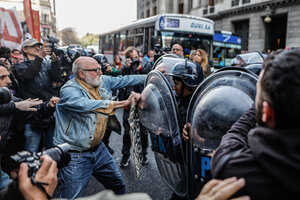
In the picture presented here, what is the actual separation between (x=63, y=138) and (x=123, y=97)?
2.38m

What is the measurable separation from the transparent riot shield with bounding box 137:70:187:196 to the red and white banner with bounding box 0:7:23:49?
543 cm

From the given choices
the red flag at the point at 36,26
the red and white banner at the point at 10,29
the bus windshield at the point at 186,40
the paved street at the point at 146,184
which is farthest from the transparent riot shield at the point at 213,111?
the bus windshield at the point at 186,40

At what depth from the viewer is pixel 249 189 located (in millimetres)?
988

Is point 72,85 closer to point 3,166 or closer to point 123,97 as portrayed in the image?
point 3,166

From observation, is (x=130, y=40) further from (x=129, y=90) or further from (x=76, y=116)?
(x=76, y=116)

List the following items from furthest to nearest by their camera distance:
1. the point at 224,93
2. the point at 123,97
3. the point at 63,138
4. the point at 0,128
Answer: the point at 123,97 < the point at 63,138 < the point at 0,128 < the point at 224,93

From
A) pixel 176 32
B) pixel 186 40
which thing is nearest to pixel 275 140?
pixel 176 32

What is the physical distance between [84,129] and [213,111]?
1.27 meters

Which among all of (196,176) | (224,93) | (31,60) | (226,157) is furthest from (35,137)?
(226,157)

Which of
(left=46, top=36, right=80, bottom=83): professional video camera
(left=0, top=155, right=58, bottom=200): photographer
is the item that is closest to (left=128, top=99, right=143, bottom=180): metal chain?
(left=0, top=155, right=58, bottom=200): photographer

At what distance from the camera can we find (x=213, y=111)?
5.57 ft

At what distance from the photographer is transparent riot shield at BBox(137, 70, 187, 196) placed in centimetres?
198

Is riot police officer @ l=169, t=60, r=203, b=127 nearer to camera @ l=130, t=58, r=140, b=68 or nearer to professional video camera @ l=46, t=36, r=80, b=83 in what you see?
professional video camera @ l=46, t=36, r=80, b=83

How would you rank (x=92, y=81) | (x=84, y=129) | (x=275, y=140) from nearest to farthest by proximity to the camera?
(x=275, y=140), (x=84, y=129), (x=92, y=81)
